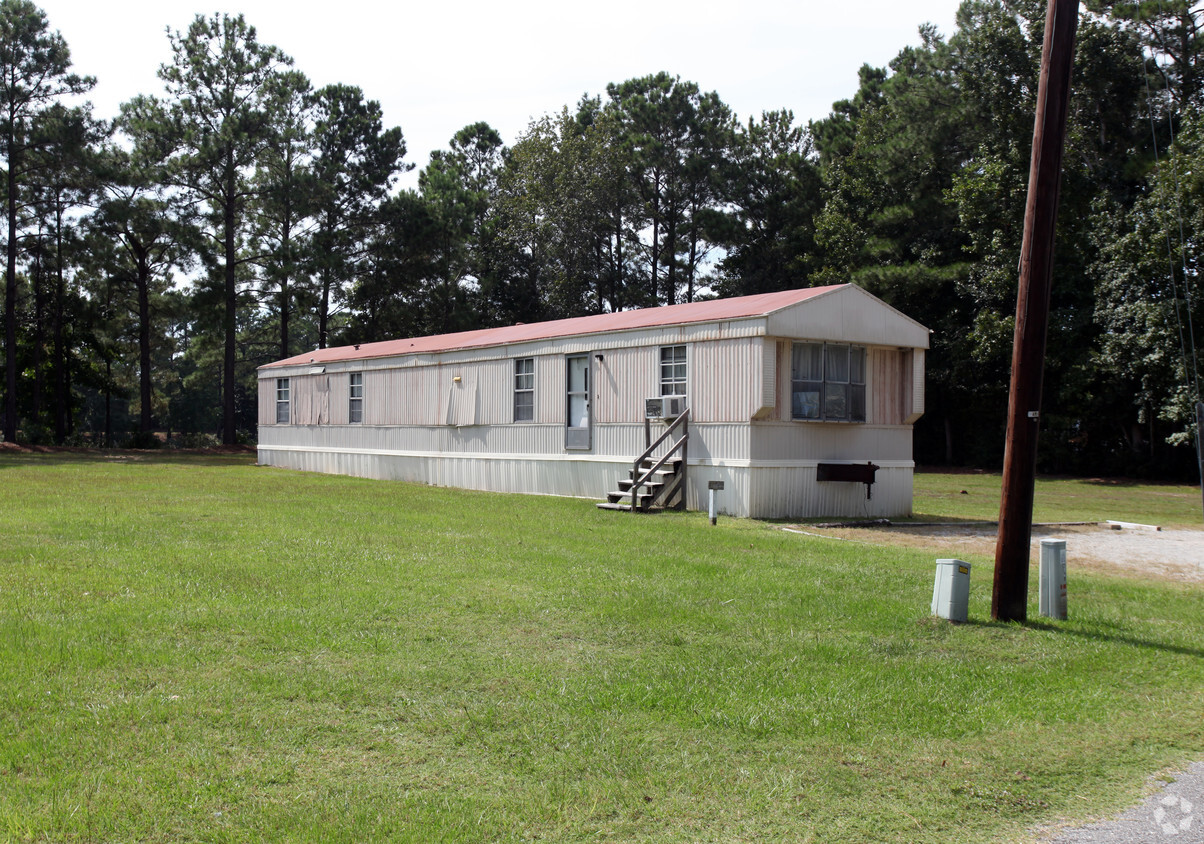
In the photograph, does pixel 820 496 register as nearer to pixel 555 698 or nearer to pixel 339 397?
pixel 555 698

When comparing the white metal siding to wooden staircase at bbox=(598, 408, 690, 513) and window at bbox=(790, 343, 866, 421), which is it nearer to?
window at bbox=(790, 343, 866, 421)

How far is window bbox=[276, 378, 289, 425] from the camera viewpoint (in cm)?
3007

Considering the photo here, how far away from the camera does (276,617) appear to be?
7.52 m

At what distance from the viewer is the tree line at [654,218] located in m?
30.6

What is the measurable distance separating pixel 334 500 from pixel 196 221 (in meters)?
27.3

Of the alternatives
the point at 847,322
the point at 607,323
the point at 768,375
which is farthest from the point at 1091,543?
the point at 607,323

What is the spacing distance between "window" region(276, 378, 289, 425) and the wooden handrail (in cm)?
1562

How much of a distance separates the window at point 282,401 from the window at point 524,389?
11.1m

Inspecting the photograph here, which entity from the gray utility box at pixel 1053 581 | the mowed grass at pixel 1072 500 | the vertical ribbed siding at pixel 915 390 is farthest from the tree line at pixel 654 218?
the gray utility box at pixel 1053 581

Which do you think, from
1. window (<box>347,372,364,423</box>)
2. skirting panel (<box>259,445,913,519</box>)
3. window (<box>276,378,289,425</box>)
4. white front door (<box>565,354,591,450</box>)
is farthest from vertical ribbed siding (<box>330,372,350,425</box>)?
A: white front door (<box>565,354,591,450</box>)

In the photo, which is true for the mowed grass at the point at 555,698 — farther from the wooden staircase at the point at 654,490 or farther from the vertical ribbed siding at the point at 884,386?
the vertical ribbed siding at the point at 884,386

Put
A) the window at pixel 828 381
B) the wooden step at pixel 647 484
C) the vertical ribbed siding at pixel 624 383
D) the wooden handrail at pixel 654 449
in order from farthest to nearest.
Answer: the vertical ribbed siding at pixel 624 383 → the wooden step at pixel 647 484 → the window at pixel 828 381 → the wooden handrail at pixel 654 449

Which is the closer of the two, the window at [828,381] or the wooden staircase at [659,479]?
the wooden staircase at [659,479]

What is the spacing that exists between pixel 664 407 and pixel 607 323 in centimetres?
281
